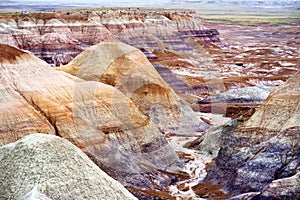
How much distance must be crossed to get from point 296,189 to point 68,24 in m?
82.8

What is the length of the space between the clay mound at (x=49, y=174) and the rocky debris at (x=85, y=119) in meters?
7.42

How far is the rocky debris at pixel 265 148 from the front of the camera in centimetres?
2955

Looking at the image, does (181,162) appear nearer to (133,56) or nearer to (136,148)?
(136,148)

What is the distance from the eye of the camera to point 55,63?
86.7 meters

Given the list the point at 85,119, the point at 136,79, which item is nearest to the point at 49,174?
the point at 85,119

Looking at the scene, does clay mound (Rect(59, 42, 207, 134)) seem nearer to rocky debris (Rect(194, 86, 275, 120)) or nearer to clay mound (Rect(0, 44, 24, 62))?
rocky debris (Rect(194, 86, 275, 120))

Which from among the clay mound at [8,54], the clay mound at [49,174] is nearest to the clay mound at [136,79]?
the clay mound at [8,54]

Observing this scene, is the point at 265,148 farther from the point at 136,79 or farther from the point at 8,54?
the point at 136,79

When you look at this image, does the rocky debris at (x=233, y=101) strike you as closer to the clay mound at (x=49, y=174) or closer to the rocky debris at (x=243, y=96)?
the rocky debris at (x=243, y=96)

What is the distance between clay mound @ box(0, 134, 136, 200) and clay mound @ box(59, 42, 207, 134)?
2385cm

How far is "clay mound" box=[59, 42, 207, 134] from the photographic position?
155 ft

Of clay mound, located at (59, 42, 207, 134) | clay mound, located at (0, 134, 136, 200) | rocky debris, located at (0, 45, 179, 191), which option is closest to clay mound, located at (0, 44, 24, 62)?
rocky debris, located at (0, 45, 179, 191)

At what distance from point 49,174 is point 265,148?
585 inches

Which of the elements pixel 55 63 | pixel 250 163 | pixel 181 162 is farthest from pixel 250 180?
pixel 55 63
